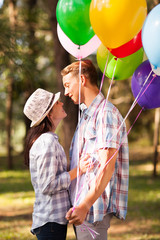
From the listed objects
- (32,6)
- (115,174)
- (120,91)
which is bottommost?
(115,174)

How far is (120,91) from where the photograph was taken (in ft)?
45.6

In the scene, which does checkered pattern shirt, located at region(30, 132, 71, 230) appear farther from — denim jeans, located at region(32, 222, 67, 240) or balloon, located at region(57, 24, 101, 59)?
balloon, located at region(57, 24, 101, 59)

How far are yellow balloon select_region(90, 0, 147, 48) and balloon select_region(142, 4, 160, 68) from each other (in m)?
0.12

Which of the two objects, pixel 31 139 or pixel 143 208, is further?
pixel 143 208

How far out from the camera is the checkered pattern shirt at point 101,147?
2.05 m

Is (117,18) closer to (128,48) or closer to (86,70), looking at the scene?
(128,48)

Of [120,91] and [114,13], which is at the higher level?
[120,91]

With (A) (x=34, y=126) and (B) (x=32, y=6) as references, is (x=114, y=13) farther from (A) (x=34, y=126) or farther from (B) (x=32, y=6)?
(B) (x=32, y=6)

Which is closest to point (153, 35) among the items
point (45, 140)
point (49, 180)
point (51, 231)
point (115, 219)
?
point (45, 140)

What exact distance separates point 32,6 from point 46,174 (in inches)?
468

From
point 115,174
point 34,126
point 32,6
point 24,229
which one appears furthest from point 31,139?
point 32,6

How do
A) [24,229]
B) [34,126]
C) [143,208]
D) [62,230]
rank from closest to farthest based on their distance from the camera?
1. [62,230]
2. [34,126]
3. [24,229]
4. [143,208]

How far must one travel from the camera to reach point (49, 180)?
2.07m

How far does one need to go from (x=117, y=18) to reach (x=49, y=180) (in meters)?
0.99
